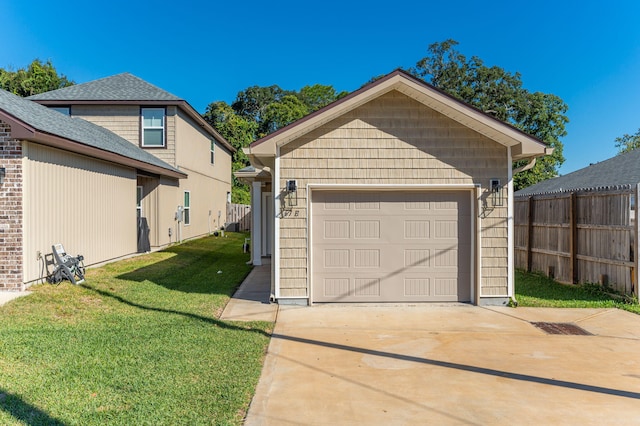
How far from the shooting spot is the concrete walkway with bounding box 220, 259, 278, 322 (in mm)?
6730

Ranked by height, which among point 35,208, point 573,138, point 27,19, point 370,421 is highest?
point 27,19

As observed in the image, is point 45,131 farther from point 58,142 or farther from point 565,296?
point 565,296

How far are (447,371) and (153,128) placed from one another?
1526 centimetres

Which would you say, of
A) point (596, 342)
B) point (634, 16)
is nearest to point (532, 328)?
point (596, 342)

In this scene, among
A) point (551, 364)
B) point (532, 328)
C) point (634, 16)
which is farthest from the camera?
point (634, 16)

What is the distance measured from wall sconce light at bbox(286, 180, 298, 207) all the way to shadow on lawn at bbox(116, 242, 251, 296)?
7.99 feet

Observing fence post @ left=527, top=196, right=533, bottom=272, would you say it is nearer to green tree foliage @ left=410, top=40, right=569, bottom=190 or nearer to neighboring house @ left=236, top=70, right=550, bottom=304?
neighboring house @ left=236, top=70, right=550, bottom=304

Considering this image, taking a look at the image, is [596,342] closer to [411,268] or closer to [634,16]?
[411,268]

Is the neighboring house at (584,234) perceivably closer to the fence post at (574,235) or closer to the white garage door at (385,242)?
the fence post at (574,235)

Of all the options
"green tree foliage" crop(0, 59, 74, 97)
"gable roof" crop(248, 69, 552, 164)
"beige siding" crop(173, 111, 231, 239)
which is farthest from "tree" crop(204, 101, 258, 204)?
"gable roof" crop(248, 69, 552, 164)

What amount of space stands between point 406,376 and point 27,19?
29.1 metres

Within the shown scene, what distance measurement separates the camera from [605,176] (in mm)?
13406

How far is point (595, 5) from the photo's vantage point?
1680 cm

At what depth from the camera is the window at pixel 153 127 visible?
647 inches
